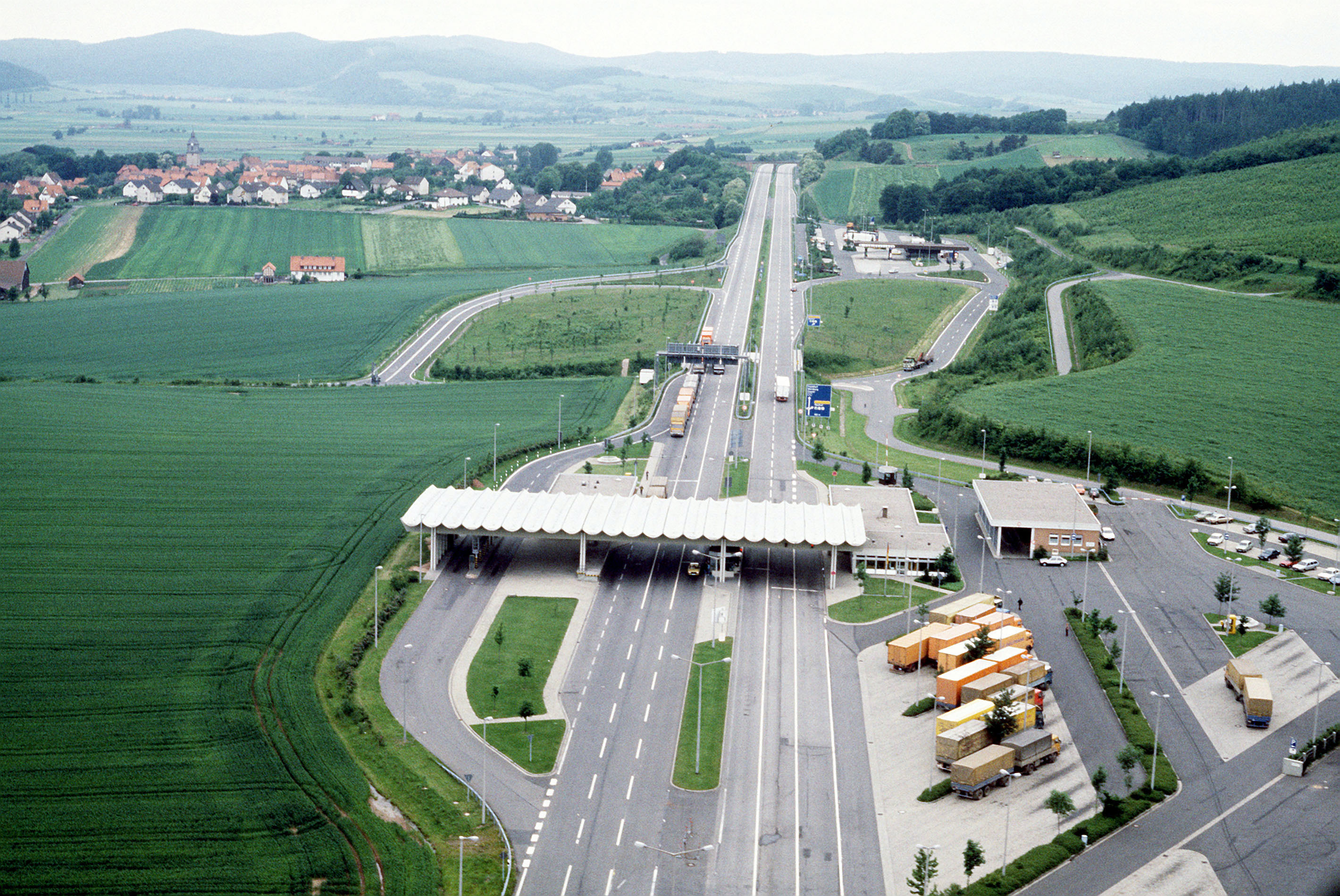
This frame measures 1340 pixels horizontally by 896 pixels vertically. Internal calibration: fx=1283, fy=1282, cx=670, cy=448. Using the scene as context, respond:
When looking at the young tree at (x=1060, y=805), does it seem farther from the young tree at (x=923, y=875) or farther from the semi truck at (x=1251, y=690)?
the semi truck at (x=1251, y=690)

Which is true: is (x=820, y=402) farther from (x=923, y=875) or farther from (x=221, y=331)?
(x=221, y=331)

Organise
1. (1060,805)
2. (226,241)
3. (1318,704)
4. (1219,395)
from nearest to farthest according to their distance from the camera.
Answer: (1060,805), (1318,704), (1219,395), (226,241)

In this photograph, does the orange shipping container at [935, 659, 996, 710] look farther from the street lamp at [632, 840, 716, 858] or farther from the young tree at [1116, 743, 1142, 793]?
the street lamp at [632, 840, 716, 858]

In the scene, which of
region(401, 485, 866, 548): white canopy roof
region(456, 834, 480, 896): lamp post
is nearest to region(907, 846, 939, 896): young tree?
region(456, 834, 480, 896): lamp post

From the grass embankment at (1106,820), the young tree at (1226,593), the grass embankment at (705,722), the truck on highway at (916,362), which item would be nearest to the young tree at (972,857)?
the grass embankment at (1106,820)

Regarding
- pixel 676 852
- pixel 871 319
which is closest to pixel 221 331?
pixel 871 319

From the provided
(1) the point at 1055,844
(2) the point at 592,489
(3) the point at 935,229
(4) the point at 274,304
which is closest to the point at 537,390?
(2) the point at 592,489
